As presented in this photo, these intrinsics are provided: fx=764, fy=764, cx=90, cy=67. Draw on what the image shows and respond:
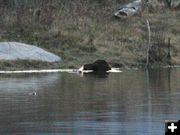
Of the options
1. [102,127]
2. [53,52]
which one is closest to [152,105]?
[102,127]

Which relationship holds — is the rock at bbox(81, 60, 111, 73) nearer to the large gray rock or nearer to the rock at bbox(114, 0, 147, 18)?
the large gray rock

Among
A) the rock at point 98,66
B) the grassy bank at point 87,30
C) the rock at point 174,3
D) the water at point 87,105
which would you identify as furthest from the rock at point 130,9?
the water at point 87,105

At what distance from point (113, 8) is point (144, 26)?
21.6 feet

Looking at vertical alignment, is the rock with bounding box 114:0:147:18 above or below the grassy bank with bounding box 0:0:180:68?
above

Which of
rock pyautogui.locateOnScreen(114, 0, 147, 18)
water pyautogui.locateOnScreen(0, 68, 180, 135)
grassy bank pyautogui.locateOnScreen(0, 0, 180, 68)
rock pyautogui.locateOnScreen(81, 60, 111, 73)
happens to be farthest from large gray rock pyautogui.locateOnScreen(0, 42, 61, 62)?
rock pyautogui.locateOnScreen(114, 0, 147, 18)

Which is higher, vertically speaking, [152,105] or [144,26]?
[144,26]

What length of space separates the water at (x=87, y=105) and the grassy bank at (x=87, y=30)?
33.4ft

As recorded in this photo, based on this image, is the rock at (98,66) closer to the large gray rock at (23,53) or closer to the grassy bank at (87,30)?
the grassy bank at (87,30)

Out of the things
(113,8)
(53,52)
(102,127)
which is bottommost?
(102,127)

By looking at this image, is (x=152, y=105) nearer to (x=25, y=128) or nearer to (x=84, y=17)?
(x=25, y=128)

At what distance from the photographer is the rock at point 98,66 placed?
114ft

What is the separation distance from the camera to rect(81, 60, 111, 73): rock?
114 feet

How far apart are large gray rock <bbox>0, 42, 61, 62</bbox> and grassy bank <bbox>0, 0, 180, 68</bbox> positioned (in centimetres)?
88

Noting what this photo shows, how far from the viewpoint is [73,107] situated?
61.1 feet
